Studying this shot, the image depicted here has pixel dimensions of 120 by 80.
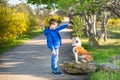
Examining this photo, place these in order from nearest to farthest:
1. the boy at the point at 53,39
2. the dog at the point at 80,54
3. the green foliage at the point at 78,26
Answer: the boy at the point at 53,39 → the dog at the point at 80,54 → the green foliage at the point at 78,26

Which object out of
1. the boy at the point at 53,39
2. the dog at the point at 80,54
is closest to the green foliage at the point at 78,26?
the dog at the point at 80,54

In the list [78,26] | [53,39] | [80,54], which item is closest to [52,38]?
[53,39]

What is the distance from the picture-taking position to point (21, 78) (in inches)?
463

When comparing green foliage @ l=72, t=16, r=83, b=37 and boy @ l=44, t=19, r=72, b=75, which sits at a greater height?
boy @ l=44, t=19, r=72, b=75

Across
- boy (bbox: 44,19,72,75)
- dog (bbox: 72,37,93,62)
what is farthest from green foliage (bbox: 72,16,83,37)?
boy (bbox: 44,19,72,75)

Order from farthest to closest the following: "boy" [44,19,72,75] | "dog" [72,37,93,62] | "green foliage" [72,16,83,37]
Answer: "green foliage" [72,16,83,37] < "dog" [72,37,93,62] < "boy" [44,19,72,75]

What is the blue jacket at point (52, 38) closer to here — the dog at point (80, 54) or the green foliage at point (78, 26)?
the dog at point (80, 54)

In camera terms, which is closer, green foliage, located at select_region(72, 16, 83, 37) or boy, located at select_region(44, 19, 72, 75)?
boy, located at select_region(44, 19, 72, 75)

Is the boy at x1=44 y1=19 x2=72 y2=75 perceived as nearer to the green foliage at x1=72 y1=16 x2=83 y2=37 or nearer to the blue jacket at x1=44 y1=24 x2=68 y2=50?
the blue jacket at x1=44 y1=24 x2=68 y2=50

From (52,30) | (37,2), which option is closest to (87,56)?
(52,30)

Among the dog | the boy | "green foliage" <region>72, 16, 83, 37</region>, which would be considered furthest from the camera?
"green foliage" <region>72, 16, 83, 37</region>

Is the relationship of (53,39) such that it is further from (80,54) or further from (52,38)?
(80,54)

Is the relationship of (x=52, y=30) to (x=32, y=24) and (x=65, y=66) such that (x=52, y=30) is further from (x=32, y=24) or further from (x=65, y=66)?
(x=32, y=24)

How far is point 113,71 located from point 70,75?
1.60 metres
